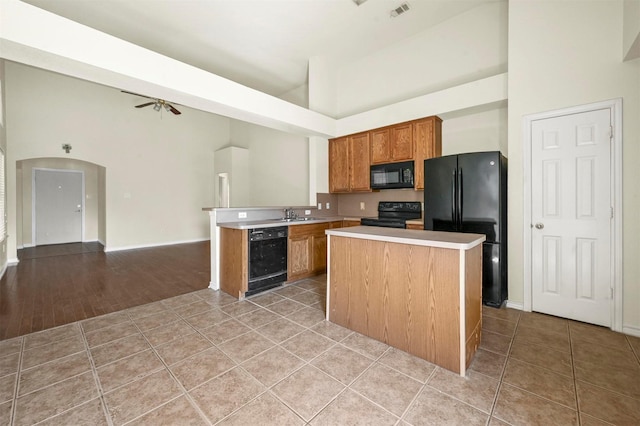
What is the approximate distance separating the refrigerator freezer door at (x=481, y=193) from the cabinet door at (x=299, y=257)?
2.14 m

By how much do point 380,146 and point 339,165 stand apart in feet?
3.00

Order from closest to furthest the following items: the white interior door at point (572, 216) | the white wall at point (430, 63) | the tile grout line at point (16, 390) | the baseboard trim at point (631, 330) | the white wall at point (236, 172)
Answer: the tile grout line at point (16, 390), the baseboard trim at point (631, 330), the white interior door at point (572, 216), the white wall at point (430, 63), the white wall at point (236, 172)

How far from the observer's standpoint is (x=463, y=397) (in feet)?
5.40

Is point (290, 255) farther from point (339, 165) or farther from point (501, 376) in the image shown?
point (501, 376)

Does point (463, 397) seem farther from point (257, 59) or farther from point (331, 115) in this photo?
point (257, 59)

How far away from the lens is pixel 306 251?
414 cm

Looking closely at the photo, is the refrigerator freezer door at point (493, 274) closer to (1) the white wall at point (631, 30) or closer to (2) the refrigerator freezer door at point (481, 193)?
(2) the refrigerator freezer door at point (481, 193)

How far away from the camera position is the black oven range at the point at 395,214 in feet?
14.1

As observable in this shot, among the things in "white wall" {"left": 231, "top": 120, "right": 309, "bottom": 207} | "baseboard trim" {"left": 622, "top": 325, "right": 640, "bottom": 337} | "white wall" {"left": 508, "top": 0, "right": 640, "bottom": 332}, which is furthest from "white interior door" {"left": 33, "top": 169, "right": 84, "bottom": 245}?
"baseboard trim" {"left": 622, "top": 325, "right": 640, "bottom": 337}

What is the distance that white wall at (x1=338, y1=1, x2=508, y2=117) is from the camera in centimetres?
363

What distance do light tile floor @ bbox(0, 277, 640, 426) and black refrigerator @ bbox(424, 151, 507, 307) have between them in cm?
54

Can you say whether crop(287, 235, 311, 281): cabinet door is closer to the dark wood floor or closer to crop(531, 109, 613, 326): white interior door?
the dark wood floor

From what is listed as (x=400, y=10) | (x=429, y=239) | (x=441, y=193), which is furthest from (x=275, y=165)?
(x=429, y=239)

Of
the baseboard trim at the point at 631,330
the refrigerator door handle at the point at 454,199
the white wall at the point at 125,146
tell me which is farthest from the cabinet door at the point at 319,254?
the white wall at the point at 125,146
